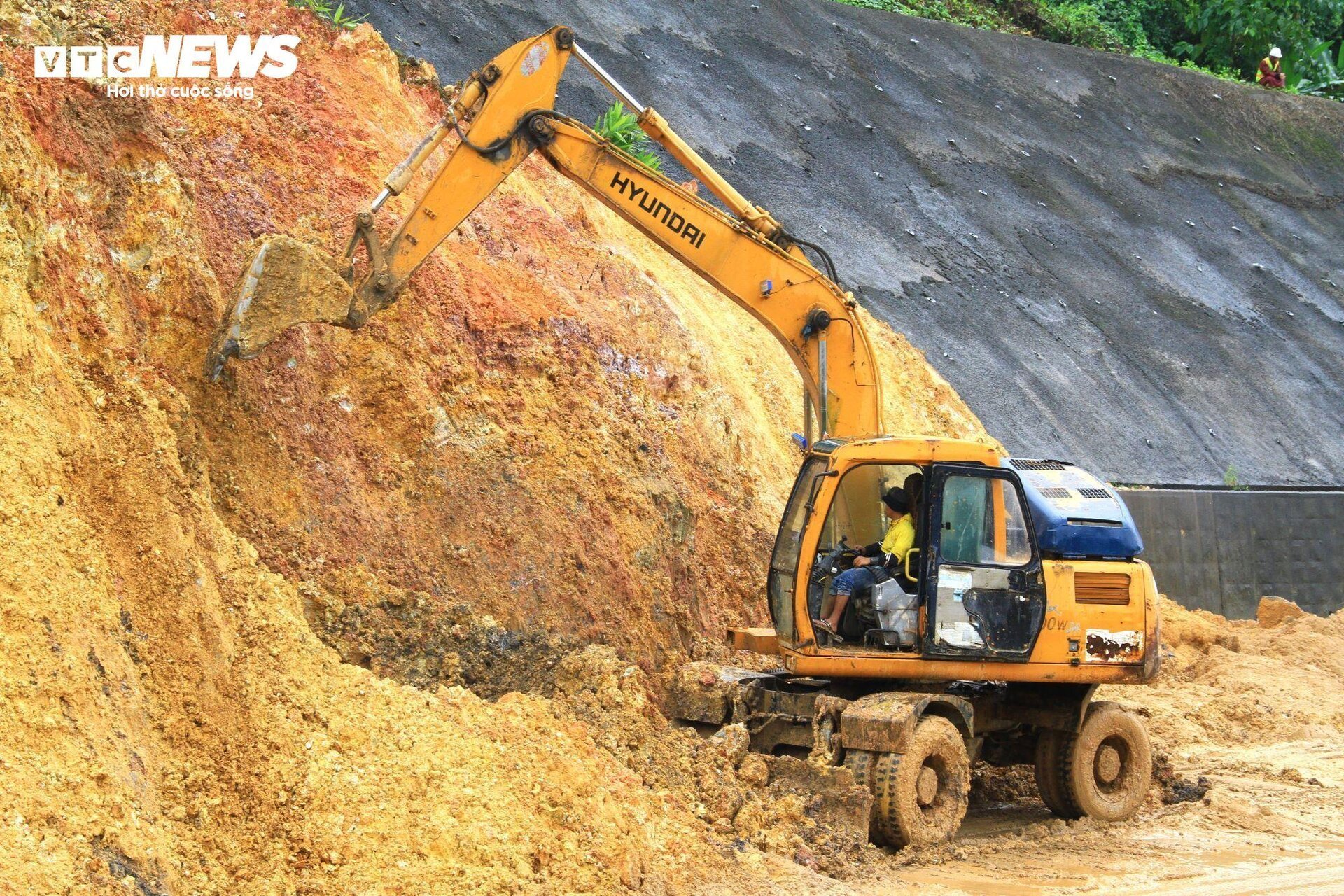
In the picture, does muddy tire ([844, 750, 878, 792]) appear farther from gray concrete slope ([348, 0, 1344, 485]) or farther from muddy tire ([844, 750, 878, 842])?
gray concrete slope ([348, 0, 1344, 485])

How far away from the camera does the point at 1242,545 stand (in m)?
16.7

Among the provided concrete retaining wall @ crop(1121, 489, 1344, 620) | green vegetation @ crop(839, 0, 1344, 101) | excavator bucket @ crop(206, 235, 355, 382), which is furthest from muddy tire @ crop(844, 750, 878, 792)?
green vegetation @ crop(839, 0, 1344, 101)

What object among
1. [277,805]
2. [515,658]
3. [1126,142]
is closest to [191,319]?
[515,658]

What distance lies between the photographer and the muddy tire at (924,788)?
8773mm

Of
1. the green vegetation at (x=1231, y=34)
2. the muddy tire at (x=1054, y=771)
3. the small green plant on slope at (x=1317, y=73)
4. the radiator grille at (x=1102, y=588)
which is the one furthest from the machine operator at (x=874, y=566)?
the small green plant on slope at (x=1317, y=73)

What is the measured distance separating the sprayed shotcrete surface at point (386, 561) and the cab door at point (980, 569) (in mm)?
1288

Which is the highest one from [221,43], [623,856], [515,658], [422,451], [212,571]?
[221,43]

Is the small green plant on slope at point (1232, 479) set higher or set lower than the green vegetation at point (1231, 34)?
lower

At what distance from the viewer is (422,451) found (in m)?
10.7

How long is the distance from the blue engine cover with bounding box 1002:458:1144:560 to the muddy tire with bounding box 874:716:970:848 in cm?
150

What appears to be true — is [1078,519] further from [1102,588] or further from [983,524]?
[983,524]

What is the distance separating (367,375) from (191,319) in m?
1.46

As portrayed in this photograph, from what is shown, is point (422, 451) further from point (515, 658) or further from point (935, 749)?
point (935, 749)

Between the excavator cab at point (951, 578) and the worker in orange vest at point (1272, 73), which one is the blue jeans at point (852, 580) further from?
the worker in orange vest at point (1272, 73)
